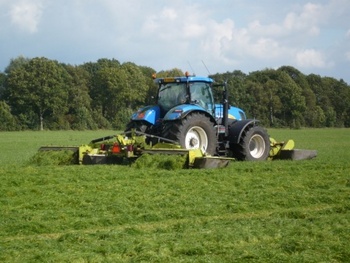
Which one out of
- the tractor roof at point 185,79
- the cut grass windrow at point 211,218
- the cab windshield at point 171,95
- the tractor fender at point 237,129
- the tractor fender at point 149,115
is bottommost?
the cut grass windrow at point 211,218

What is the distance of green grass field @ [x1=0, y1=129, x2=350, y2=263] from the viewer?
5992 mm

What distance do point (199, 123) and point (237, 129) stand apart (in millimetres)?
1510

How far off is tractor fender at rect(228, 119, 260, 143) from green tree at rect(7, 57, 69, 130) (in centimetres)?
4624

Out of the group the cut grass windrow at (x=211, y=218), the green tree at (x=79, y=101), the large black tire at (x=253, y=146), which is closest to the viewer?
the cut grass windrow at (x=211, y=218)

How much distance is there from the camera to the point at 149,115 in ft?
50.2

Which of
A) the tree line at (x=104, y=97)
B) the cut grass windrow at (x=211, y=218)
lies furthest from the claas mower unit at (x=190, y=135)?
the tree line at (x=104, y=97)

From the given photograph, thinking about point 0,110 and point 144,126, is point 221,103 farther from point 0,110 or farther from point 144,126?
point 0,110

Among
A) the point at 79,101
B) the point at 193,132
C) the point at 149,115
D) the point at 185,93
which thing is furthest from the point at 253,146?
the point at 79,101

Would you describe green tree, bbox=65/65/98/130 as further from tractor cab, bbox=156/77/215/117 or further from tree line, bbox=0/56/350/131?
tractor cab, bbox=156/77/215/117

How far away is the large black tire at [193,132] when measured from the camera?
46.6ft

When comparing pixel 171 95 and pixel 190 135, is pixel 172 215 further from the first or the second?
pixel 171 95

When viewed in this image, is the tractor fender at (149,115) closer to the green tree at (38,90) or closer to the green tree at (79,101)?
the green tree at (38,90)

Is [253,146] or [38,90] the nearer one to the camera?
[253,146]

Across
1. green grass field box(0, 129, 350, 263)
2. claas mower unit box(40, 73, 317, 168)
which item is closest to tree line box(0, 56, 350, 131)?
claas mower unit box(40, 73, 317, 168)
